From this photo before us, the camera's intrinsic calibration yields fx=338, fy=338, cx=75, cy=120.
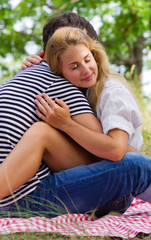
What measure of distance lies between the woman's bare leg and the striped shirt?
0.25 feet

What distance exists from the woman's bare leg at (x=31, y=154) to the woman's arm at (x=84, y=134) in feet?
0.21

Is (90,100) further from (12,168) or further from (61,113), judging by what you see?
(12,168)

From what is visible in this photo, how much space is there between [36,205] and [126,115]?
74 cm

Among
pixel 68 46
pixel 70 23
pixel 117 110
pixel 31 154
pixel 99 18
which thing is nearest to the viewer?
pixel 31 154

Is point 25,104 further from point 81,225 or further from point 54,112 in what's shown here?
point 81,225

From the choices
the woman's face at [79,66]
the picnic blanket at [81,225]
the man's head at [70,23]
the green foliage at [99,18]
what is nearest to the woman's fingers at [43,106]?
the woman's face at [79,66]

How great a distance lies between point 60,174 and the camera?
193 cm

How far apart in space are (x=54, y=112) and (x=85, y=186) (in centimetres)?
46

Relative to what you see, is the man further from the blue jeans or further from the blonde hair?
the blonde hair

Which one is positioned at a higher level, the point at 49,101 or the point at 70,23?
the point at 70,23

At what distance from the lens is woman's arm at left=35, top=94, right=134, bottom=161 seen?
1841 mm

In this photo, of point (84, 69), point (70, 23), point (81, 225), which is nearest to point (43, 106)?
point (84, 69)

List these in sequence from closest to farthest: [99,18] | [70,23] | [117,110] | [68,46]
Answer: [117,110] → [68,46] → [70,23] → [99,18]

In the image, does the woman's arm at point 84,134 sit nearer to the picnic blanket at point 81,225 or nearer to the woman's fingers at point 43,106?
the woman's fingers at point 43,106
